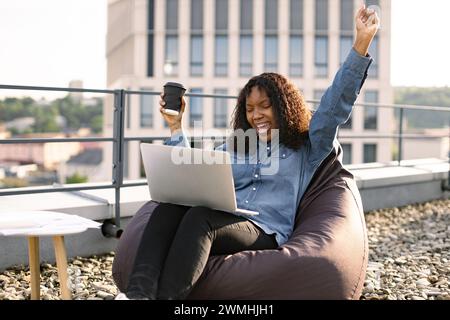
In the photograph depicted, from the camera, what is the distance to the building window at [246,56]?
121 feet

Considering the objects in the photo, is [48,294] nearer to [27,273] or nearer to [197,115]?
[27,273]

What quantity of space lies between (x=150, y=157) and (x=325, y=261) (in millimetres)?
742

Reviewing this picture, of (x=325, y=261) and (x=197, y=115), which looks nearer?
(x=325, y=261)

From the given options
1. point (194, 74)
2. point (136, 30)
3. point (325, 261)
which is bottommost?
point (325, 261)

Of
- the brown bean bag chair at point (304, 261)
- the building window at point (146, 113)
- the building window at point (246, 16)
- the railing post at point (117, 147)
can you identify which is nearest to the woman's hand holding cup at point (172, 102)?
the brown bean bag chair at point (304, 261)

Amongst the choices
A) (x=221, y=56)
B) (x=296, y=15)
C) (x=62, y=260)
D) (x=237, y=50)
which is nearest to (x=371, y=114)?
(x=296, y=15)

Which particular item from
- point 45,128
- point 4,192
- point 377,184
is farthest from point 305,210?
point 45,128

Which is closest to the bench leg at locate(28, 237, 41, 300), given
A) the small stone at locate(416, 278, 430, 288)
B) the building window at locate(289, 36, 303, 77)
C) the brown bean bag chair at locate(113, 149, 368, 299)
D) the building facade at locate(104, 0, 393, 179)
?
the brown bean bag chair at locate(113, 149, 368, 299)

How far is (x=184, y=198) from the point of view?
90.0 inches

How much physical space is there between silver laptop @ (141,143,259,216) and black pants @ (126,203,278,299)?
52 millimetres

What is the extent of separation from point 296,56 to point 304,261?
3596 centimetres

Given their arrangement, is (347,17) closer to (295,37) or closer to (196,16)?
(295,37)

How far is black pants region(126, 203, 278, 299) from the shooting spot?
1.95 metres

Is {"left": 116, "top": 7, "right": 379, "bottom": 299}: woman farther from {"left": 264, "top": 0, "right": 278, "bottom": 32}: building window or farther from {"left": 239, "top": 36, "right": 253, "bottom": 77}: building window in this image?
{"left": 264, "top": 0, "right": 278, "bottom": 32}: building window
